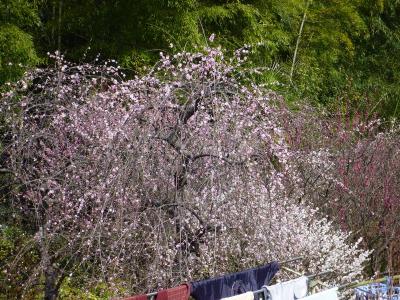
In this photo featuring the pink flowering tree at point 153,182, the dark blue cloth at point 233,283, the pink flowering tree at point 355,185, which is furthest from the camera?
the pink flowering tree at point 355,185

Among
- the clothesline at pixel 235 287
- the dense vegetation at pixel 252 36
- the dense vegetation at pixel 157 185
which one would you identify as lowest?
the clothesline at pixel 235 287

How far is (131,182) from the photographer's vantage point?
5504mm

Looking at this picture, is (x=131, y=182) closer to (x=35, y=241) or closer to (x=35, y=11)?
(x=35, y=241)

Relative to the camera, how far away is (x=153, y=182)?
557cm

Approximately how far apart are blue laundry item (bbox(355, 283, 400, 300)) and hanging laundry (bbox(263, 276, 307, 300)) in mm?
728

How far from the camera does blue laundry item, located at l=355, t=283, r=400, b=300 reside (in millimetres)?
6000

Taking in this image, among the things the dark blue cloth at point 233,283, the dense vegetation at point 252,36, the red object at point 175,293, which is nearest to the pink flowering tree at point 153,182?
the dark blue cloth at point 233,283

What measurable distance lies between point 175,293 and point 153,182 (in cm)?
136

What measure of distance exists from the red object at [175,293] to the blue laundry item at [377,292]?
6.57 feet

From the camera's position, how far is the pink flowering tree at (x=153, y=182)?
17.9 ft

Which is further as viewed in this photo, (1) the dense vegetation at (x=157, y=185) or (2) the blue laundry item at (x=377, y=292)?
(2) the blue laundry item at (x=377, y=292)

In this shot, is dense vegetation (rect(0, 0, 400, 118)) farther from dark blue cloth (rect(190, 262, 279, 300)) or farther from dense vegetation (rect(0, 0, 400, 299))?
dark blue cloth (rect(190, 262, 279, 300))

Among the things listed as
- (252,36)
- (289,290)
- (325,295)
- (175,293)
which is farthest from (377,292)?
(252,36)

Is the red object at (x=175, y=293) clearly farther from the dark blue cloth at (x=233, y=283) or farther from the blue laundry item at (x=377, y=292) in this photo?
the blue laundry item at (x=377, y=292)
